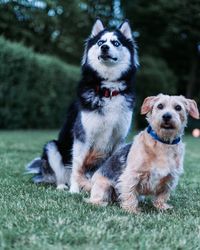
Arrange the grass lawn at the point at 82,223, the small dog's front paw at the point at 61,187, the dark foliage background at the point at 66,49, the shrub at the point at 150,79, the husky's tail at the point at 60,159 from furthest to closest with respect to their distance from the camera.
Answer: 1. the shrub at the point at 150,79
2. the dark foliage background at the point at 66,49
3. the husky's tail at the point at 60,159
4. the small dog's front paw at the point at 61,187
5. the grass lawn at the point at 82,223

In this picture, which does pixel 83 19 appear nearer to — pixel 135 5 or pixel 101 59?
pixel 135 5

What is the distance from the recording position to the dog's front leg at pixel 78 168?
5.52 m

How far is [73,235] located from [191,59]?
97.1ft

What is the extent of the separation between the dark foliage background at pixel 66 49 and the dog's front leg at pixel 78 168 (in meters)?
9.70

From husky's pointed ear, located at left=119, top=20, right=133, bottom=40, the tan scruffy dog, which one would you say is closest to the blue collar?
the tan scruffy dog

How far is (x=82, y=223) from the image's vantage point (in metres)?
3.47

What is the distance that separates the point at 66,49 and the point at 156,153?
73.9ft

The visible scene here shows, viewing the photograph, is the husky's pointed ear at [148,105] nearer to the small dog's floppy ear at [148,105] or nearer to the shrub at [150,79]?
the small dog's floppy ear at [148,105]

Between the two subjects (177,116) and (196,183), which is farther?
(196,183)

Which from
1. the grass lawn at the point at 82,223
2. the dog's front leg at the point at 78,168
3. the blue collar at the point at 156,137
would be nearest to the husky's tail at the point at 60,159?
the dog's front leg at the point at 78,168

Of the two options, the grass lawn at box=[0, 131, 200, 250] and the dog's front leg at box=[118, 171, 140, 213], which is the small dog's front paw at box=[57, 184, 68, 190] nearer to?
the grass lawn at box=[0, 131, 200, 250]

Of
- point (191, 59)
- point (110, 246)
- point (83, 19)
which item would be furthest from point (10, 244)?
point (191, 59)

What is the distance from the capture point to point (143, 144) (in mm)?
4262

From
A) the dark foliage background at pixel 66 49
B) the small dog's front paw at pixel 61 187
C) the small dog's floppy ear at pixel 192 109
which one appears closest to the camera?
the small dog's floppy ear at pixel 192 109
